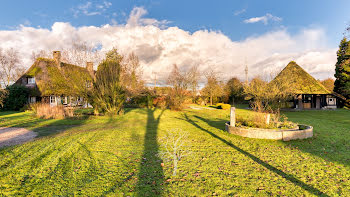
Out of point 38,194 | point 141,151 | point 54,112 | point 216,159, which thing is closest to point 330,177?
point 216,159

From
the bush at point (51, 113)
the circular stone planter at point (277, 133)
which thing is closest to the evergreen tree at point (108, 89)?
the bush at point (51, 113)

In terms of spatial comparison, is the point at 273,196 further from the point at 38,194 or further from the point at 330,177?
the point at 38,194

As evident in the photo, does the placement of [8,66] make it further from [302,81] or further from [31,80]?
[302,81]

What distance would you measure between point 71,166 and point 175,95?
688 inches

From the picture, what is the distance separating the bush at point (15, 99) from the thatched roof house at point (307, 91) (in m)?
34.0

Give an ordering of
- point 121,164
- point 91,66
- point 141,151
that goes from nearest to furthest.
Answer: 1. point 121,164
2. point 141,151
3. point 91,66

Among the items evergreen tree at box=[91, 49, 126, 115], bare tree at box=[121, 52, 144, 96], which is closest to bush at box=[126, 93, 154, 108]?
bare tree at box=[121, 52, 144, 96]

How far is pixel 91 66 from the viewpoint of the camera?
18484 mm

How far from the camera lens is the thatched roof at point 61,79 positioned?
1538cm

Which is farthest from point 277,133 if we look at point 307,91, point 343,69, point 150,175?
point 343,69

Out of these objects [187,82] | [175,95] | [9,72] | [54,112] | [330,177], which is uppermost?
[9,72]

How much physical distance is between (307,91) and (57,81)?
2992cm

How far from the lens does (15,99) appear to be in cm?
2259

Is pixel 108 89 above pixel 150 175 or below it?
above
